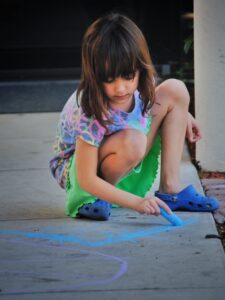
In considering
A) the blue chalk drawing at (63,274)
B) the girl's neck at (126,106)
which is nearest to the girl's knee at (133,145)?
the girl's neck at (126,106)

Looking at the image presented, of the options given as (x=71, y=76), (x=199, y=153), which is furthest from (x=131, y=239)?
(x=71, y=76)

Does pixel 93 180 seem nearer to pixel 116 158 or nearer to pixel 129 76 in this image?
pixel 116 158

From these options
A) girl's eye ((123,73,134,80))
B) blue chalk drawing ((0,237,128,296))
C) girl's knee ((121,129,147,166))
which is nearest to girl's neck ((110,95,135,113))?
girl's knee ((121,129,147,166))

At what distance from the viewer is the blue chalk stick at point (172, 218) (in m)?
3.75

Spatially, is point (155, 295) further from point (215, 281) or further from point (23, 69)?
point (23, 69)

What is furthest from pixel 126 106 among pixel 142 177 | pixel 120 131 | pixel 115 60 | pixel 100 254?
pixel 100 254

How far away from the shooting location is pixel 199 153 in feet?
16.4

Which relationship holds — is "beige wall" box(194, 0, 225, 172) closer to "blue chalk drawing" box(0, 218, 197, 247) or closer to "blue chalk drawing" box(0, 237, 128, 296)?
"blue chalk drawing" box(0, 218, 197, 247)

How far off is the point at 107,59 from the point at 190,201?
921 millimetres

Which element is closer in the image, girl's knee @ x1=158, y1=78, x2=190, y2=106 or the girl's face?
the girl's face

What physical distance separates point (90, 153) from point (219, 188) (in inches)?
42.2

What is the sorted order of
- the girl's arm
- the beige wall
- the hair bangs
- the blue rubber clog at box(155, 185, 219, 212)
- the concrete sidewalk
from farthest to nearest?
the beige wall
the blue rubber clog at box(155, 185, 219, 212)
the girl's arm
the hair bangs
the concrete sidewalk

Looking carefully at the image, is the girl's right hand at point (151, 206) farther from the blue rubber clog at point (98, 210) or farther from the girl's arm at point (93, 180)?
the blue rubber clog at point (98, 210)

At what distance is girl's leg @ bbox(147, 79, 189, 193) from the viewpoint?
404 cm
